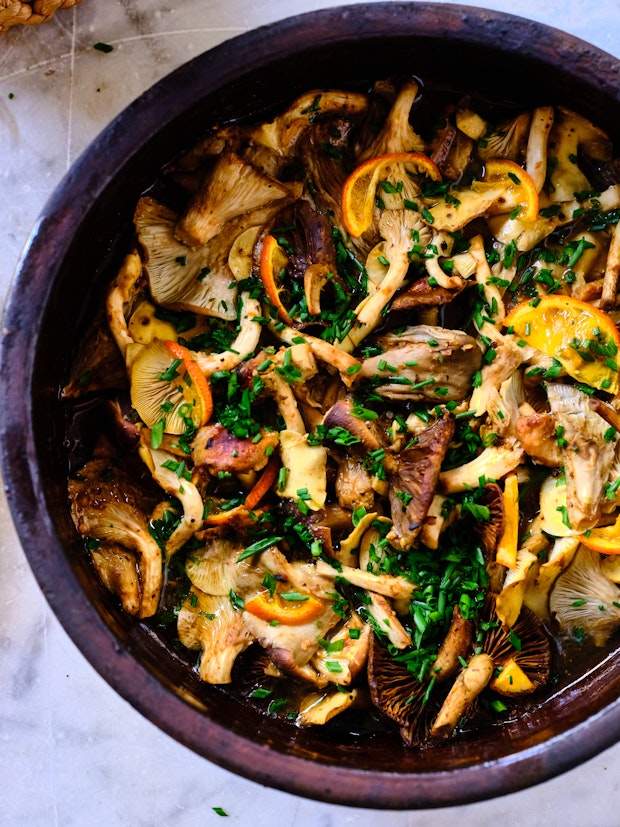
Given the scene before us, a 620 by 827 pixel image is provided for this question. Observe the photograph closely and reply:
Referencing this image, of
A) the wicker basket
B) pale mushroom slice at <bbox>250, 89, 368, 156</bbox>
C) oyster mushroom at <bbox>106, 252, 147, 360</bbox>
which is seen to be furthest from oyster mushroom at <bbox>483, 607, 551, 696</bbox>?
the wicker basket

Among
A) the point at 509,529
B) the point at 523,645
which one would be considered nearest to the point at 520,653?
the point at 523,645

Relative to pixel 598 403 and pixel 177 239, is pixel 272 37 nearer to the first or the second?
pixel 177 239

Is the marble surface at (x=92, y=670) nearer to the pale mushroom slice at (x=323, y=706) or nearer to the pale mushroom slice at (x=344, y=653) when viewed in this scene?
the pale mushroom slice at (x=323, y=706)

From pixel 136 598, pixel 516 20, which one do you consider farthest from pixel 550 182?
pixel 136 598

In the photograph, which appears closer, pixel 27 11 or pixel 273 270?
pixel 273 270

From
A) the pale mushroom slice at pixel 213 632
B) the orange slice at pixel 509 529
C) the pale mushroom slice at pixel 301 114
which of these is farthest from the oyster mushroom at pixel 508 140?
the pale mushroom slice at pixel 213 632

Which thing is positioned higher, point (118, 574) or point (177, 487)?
point (177, 487)

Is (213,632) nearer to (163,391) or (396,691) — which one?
(396,691)
